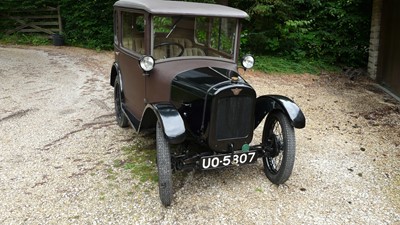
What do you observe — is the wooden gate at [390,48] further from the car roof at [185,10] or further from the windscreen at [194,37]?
the car roof at [185,10]

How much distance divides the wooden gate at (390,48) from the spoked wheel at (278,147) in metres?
5.35

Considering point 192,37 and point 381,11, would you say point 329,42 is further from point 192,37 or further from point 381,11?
point 192,37

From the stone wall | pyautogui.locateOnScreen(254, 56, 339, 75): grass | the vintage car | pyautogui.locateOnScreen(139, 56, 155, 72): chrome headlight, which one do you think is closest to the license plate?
the vintage car

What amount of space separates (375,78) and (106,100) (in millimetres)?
6898

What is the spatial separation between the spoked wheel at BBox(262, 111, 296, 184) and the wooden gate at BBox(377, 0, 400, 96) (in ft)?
17.6

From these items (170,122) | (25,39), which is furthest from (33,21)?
(170,122)

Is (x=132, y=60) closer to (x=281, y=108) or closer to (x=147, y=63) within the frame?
Answer: (x=147, y=63)

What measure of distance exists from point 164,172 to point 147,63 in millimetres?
1242

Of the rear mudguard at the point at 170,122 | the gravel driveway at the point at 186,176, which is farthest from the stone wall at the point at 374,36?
the rear mudguard at the point at 170,122

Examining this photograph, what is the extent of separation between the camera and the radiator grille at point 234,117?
11.4 ft

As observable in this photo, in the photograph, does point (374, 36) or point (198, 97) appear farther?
point (374, 36)

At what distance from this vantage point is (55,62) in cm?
1100

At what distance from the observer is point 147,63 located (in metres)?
3.87

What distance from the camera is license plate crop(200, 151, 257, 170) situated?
342 cm
